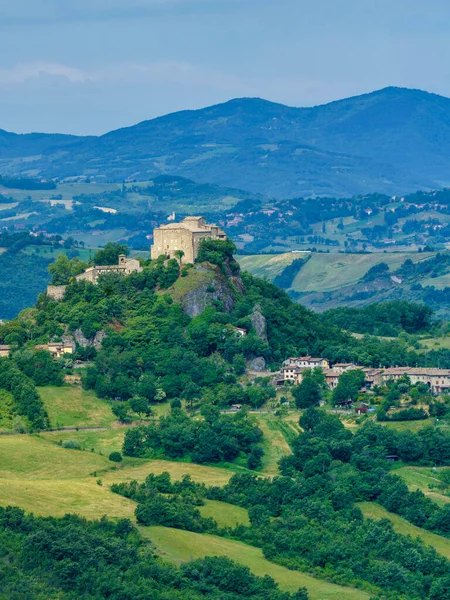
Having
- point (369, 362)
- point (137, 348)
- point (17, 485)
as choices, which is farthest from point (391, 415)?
point (17, 485)

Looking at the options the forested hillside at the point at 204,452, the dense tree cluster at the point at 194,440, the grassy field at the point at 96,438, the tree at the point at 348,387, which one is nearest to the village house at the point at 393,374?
the forested hillside at the point at 204,452

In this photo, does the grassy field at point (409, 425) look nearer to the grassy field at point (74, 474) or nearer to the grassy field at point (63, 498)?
the grassy field at point (74, 474)

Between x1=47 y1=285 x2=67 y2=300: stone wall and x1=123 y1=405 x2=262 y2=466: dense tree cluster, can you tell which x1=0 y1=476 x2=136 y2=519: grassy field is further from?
x1=47 y1=285 x2=67 y2=300: stone wall

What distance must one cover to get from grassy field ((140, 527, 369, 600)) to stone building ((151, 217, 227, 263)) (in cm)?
3550

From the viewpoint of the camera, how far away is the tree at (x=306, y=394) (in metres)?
87.1

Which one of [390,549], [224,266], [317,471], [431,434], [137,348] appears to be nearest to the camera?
[390,549]

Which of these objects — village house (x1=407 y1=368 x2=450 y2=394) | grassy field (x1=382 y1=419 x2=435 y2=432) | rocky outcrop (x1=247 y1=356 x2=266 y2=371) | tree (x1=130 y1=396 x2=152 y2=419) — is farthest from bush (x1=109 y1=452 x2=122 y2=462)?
village house (x1=407 y1=368 x2=450 y2=394)

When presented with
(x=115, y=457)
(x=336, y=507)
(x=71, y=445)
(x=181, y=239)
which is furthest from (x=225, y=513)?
(x=181, y=239)

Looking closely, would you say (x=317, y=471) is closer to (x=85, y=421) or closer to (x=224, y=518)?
(x=224, y=518)

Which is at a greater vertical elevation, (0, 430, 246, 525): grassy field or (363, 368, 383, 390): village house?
(363, 368, 383, 390): village house

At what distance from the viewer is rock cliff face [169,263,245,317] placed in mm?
95375

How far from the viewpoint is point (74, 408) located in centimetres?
Answer: 8500

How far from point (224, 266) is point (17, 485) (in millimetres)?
35081

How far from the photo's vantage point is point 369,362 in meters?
96.1
